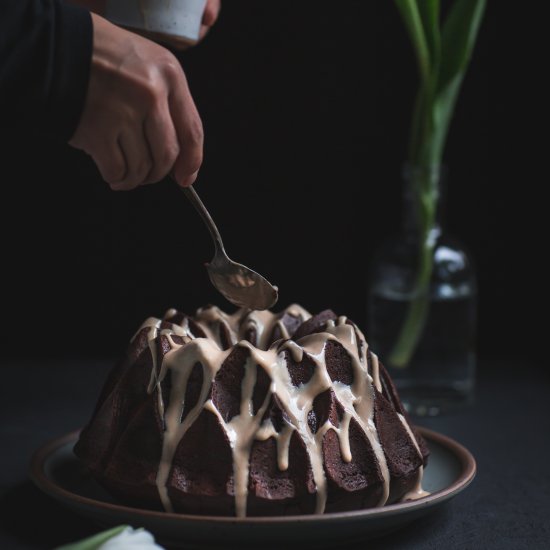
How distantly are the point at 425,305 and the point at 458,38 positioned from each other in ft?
1.56

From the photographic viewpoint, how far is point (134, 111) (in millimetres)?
1083

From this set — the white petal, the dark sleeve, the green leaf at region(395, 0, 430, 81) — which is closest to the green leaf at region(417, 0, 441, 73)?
the green leaf at region(395, 0, 430, 81)

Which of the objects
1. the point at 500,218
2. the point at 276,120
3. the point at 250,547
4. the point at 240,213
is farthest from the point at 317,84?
the point at 250,547

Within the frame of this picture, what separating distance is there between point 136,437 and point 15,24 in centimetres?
46

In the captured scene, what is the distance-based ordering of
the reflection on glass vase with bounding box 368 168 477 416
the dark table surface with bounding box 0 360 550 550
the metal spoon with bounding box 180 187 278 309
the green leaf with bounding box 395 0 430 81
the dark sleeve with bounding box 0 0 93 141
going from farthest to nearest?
the reflection on glass vase with bounding box 368 168 477 416 < the green leaf with bounding box 395 0 430 81 < the metal spoon with bounding box 180 187 278 309 < the dark table surface with bounding box 0 360 550 550 < the dark sleeve with bounding box 0 0 93 141

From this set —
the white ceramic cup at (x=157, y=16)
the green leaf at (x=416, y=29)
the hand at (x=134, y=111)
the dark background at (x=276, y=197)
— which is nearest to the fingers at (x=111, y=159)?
the hand at (x=134, y=111)

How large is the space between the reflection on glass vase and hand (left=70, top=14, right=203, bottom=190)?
768 mm

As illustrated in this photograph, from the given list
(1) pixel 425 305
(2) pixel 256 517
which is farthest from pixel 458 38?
(2) pixel 256 517

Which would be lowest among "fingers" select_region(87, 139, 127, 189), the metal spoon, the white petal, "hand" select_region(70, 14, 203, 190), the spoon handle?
the white petal

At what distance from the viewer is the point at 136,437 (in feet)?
3.73

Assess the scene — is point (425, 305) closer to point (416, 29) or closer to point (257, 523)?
point (416, 29)

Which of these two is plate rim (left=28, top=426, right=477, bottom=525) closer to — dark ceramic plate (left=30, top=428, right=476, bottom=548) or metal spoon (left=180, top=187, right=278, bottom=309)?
dark ceramic plate (left=30, top=428, right=476, bottom=548)

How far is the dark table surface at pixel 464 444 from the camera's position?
1209 millimetres

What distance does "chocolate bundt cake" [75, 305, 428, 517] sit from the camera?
1090 mm
